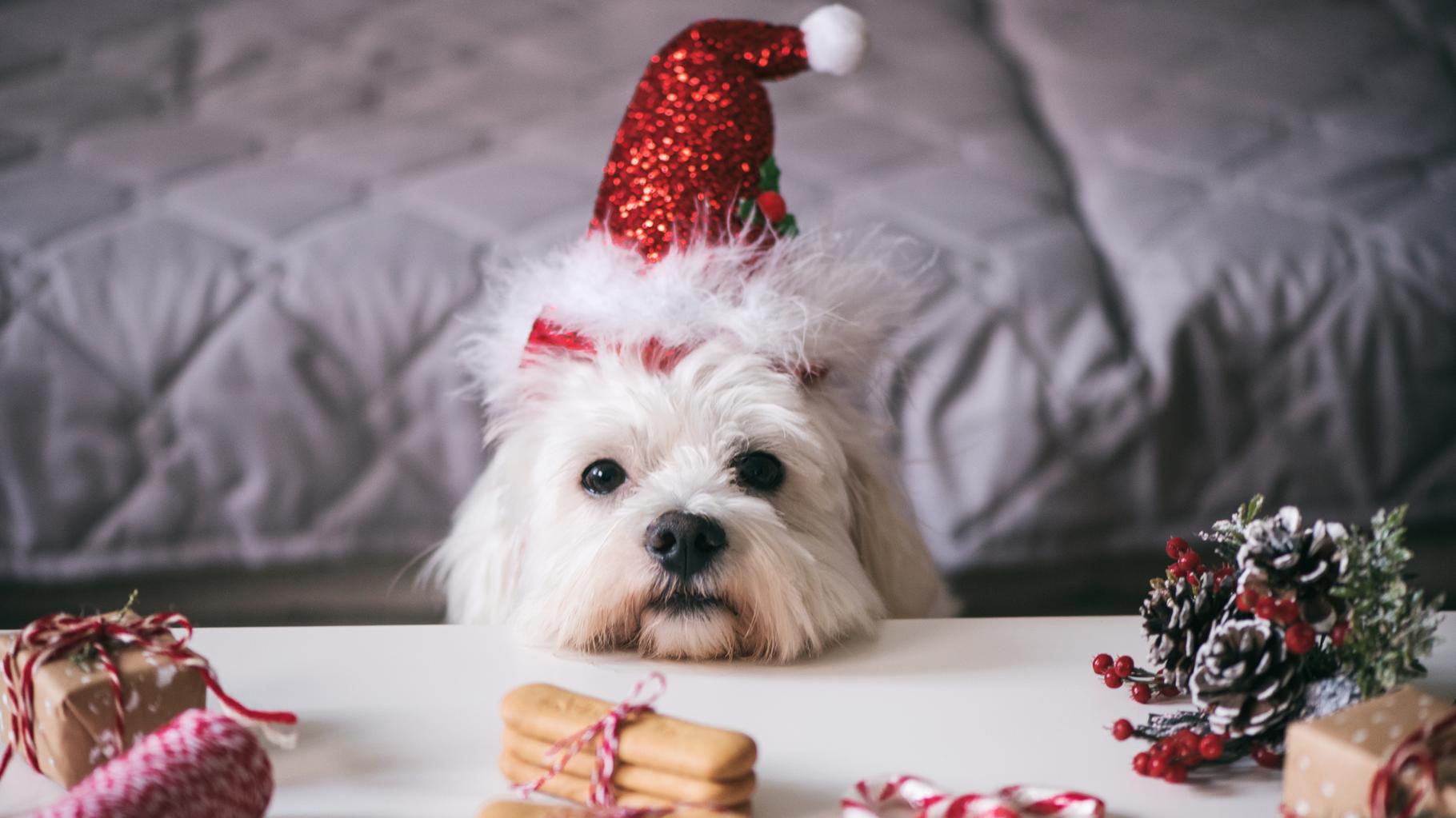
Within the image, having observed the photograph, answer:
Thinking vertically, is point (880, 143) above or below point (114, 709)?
above

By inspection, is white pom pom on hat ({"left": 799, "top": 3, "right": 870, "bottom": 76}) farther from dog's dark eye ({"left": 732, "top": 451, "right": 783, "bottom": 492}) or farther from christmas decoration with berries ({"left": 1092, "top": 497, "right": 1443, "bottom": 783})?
christmas decoration with berries ({"left": 1092, "top": 497, "right": 1443, "bottom": 783})

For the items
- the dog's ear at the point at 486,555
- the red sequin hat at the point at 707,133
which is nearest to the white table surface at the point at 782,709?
the dog's ear at the point at 486,555

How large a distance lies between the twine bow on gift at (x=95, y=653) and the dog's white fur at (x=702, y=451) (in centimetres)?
28

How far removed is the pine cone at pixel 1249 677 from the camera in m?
0.76

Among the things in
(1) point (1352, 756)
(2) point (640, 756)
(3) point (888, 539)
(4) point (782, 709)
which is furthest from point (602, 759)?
(3) point (888, 539)

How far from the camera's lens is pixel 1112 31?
2402mm

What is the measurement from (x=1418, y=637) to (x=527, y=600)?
27.0 inches

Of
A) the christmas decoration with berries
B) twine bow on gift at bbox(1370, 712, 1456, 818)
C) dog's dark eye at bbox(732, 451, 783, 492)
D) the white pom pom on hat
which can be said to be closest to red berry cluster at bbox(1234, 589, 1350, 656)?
the christmas decoration with berries

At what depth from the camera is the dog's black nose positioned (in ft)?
3.13

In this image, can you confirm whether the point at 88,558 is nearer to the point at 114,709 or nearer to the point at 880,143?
the point at 114,709

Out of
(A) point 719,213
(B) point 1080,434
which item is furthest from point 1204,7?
(A) point 719,213

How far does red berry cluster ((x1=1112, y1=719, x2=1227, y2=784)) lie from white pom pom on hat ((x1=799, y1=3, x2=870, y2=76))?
0.71 meters

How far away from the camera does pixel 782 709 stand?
0.90 metres

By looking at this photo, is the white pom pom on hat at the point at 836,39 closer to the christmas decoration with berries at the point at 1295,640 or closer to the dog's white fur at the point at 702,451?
the dog's white fur at the point at 702,451
